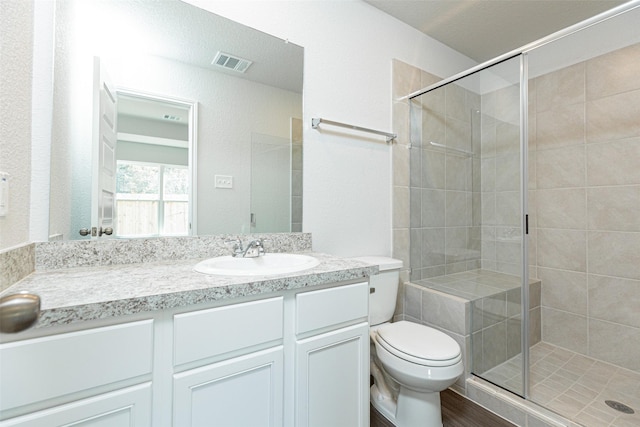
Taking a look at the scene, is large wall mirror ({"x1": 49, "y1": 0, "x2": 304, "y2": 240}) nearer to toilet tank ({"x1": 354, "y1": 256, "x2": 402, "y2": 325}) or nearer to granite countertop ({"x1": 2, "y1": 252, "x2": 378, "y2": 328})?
granite countertop ({"x1": 2, "y1": 252, "x2": 378, "y2": 328})

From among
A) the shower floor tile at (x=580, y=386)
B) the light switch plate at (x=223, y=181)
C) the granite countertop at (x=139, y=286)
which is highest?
the light switch plate at (x=223, y=181)

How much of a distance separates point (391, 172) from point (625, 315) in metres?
1.75

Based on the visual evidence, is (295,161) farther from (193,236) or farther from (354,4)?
(354,4)

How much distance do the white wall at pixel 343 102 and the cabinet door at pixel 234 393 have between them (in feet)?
2.68

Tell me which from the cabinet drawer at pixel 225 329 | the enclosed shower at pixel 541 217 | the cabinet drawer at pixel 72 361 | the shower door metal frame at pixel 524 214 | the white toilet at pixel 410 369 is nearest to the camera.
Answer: the cabinet drawer at pixel 72 361

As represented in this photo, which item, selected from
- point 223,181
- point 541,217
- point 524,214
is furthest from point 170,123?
point 541,217

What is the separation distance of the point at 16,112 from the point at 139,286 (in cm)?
67

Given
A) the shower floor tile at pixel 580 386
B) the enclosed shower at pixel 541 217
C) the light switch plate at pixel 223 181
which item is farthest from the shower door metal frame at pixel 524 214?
the light switch plate at pixel 223 181

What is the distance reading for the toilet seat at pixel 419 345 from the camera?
4.03ft

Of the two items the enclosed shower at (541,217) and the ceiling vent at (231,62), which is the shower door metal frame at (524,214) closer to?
the enclosed shower at (541,217)

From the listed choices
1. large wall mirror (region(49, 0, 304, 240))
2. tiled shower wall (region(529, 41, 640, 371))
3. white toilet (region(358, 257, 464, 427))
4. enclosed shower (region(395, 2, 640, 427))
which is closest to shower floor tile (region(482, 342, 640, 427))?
enclosed shower (region(395, 2, 640, 427))

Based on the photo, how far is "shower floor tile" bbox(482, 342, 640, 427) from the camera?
1.39 meters

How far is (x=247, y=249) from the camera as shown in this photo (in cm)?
129

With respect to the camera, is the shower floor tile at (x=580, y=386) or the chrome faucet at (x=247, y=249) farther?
the shower floor tile at (x=580, y=386)
